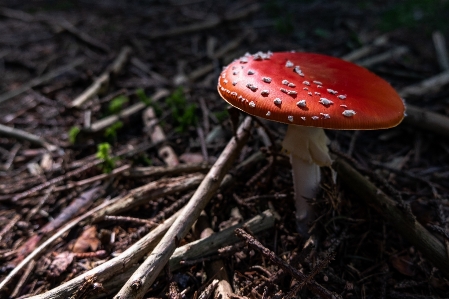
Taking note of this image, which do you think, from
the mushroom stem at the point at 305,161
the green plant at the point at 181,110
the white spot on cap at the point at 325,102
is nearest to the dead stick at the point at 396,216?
the mushroom stem at the point at 305,161

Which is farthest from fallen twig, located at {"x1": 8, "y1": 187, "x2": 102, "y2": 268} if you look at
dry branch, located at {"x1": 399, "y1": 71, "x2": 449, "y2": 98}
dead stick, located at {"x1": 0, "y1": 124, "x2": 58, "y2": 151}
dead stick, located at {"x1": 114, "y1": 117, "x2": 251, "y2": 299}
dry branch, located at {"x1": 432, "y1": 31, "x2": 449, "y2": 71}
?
dry branch, located at {"x1": 432, "y1": 31, "x2": 449, "y2": 71}

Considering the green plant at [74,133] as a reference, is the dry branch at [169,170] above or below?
below

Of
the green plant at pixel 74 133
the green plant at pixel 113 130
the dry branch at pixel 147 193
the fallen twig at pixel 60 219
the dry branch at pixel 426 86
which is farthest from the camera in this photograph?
the dry branch at pixel 426 86

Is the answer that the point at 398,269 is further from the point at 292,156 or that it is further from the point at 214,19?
the point at 214,19

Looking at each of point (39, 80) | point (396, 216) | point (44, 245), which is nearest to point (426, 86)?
point (396, 216)

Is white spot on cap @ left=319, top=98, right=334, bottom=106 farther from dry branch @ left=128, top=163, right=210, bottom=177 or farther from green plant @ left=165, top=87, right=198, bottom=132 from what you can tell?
green plant @ left=165, top=87, right=198, bottom=132

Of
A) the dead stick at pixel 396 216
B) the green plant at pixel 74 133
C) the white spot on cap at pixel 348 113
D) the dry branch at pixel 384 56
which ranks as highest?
the white spot on cap at pixel 348 113

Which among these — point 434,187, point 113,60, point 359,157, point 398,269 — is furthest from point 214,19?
point 398,269

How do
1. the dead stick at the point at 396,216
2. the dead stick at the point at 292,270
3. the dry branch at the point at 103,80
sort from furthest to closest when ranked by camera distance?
the dry branch at the point at 103,80 < the dead stick at the point at 396,216 < the dead stick at the point at 292,270

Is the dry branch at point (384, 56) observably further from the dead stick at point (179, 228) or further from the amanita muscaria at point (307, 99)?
the dead stick at point (179, 228)
